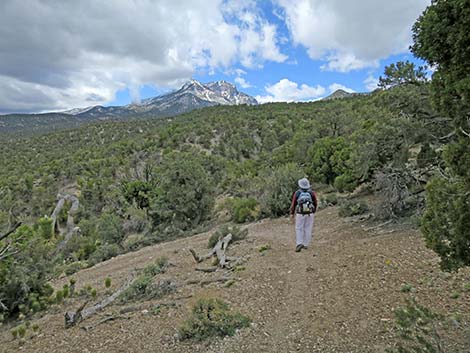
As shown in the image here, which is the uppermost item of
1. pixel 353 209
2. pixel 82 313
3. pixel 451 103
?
pixel 451 103

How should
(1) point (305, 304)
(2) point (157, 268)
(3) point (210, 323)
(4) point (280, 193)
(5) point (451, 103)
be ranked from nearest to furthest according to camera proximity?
(5) point (451, 103) → (3) point (210, 323) → (1) point (305, 304) → (2) point (157, 268) → (4) point (280, 193)

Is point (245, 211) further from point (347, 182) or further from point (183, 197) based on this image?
point (347, 182)

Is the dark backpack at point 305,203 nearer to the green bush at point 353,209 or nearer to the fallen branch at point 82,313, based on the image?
the green bush at point 353,209

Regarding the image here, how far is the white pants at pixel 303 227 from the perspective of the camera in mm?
8734

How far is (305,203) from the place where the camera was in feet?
28.7

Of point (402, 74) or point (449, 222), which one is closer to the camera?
point (449, 222)

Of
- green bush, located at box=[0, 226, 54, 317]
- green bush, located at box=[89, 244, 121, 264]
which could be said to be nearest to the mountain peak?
green bush, located at box=[89, 244, 121, 264]

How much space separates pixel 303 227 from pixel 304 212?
467 mm

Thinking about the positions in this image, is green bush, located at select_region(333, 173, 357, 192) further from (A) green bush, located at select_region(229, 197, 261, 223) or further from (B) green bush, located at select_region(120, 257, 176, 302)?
Answer: (B) green bush, located at select_region(120, 257, 176, 302)

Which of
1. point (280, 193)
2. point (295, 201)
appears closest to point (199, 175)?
point (280, 193)

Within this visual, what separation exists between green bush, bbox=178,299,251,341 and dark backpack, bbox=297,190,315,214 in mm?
3571

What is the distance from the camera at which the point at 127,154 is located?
45906 millimetres

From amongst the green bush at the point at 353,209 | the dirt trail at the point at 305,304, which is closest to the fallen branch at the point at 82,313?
the dirt trail at the point at 305,304

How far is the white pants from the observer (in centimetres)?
873
